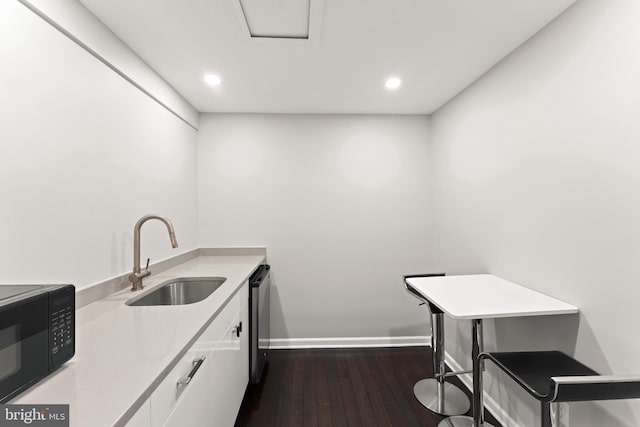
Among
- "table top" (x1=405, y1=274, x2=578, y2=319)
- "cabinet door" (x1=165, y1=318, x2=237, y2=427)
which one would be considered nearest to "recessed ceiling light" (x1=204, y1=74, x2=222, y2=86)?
"cabinet door" (x1=165, y1=318, x2=237, y2=427)

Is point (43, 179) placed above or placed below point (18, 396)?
Answer: above

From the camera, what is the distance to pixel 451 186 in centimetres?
263

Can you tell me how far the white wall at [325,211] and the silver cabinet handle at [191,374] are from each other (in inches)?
70.6

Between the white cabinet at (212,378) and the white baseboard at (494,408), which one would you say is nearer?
the white cabinet at (212,378)

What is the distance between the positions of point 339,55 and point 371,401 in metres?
2.46

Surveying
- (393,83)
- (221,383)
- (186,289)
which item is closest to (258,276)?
→ (186,289)

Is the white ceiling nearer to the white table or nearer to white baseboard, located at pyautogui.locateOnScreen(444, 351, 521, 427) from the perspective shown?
the white table

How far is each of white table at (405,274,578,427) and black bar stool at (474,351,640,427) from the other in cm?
20

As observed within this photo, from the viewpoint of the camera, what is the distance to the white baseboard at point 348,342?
2.97 metres

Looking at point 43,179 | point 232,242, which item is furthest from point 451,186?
point 43,179

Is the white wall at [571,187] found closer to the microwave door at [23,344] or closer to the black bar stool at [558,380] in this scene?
the black bar stool at [558,380]

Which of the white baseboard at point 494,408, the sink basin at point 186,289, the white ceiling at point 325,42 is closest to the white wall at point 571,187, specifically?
the white baseboard at point 494,408

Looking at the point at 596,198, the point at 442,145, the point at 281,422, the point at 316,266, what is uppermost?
the point at 442,145

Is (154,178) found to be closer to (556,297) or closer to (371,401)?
(371,401)
